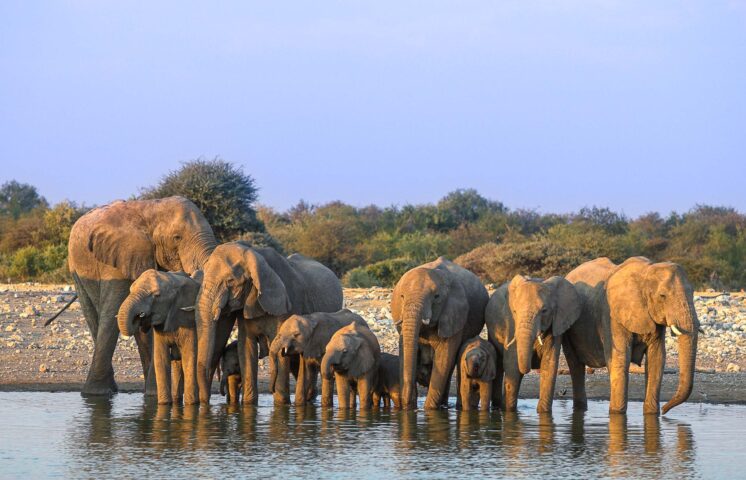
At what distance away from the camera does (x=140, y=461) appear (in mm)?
11195

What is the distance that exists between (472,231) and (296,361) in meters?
35.3

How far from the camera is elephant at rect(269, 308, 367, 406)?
48.9ft

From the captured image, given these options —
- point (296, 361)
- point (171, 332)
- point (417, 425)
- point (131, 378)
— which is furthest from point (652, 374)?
point (131, 378)

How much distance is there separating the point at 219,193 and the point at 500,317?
73.1ft

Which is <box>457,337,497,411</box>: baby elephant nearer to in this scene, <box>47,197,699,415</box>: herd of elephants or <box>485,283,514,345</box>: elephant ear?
<box>47,197,699,415</box>: herd of elephants

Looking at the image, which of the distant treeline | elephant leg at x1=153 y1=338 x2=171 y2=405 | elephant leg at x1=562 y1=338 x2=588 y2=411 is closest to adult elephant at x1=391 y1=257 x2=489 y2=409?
elephant leg at x1=562 y1=338 x2=588 y2=411

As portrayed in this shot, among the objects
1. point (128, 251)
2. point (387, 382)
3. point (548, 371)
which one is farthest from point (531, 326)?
point (128, 251)

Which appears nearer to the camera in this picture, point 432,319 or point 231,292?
point 432,319

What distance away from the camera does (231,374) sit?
16.0 meters

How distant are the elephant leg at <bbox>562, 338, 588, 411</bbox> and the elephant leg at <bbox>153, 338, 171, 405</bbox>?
4.22m

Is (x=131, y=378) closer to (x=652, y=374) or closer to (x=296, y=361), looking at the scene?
(x=296, y=361)

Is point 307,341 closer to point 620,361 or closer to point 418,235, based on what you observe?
point 620,361

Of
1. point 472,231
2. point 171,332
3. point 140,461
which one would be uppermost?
point 472,231

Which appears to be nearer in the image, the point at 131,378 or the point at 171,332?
the point at 171,332
